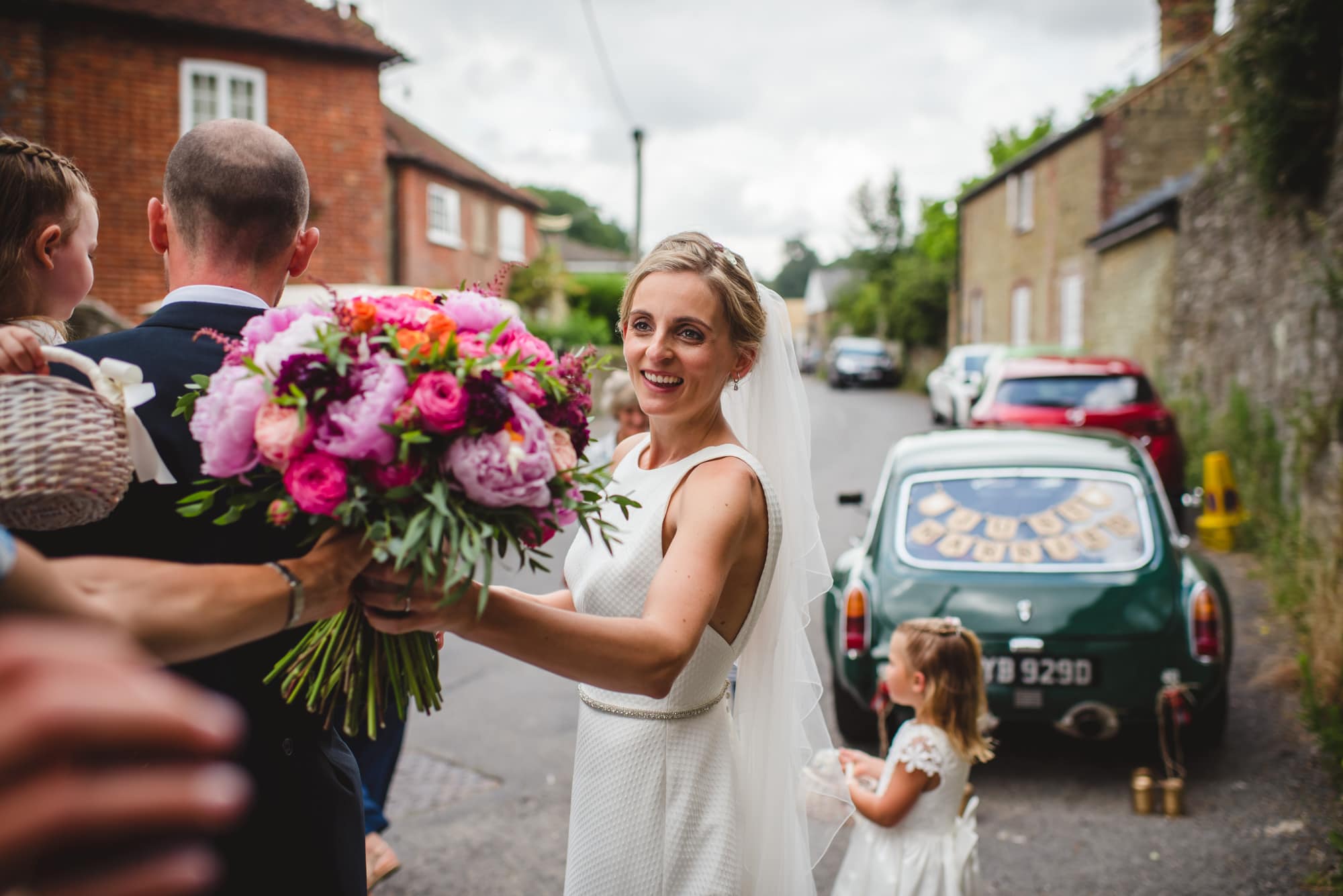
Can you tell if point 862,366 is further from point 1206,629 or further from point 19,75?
point 1206,629

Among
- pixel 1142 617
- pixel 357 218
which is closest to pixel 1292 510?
pixel 1142 617

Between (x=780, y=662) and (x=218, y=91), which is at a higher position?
(x=218, y=91)

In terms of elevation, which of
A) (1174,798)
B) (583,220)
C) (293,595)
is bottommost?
(1174,798)

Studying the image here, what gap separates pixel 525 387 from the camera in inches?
69.2

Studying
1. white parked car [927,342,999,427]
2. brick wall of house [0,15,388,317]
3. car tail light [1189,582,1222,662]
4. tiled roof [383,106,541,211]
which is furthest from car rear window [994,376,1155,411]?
tiled roof [383,106,541,211]

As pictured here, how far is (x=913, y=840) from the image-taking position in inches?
138

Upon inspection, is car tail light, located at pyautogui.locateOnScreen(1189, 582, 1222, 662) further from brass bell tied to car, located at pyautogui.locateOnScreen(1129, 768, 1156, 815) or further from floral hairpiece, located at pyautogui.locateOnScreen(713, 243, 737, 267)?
floral hairpiece, located at pyautogui.locateOnScreen(713, 243, 737, 267)

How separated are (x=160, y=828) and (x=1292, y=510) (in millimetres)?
10756

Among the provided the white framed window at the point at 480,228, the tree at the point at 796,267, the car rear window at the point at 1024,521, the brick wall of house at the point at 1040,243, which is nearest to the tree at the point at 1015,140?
the brick wall of house at the point at 1040,243

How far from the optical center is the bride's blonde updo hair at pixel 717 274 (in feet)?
8.44

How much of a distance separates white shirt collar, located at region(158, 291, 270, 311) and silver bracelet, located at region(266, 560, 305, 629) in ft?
2.61

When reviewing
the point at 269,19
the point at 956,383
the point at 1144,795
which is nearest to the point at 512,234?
the point at 269,19

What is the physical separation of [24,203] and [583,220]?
319 feet

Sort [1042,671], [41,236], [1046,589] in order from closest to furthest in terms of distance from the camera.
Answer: [41,236] → [1042,671] → [1046,589]
